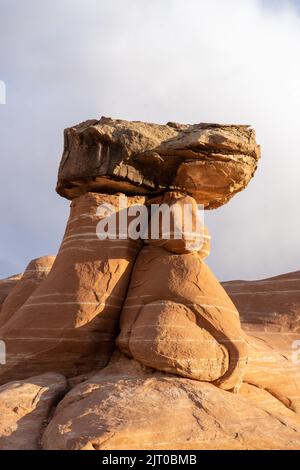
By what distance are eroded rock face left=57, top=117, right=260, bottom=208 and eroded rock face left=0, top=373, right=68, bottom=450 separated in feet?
12.0

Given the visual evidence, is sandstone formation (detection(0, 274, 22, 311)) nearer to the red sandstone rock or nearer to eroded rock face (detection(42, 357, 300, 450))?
the red sandstone rock

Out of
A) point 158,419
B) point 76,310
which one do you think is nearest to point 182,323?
point 76,310

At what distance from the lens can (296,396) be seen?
10.6 metres

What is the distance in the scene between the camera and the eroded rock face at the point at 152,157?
991cm

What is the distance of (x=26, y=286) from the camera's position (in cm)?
1407

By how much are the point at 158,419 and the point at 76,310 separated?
8.90 ft

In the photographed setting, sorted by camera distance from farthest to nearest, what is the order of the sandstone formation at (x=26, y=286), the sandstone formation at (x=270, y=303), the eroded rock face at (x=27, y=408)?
the sandstone formation at (x=26, y=286)
the sandstone formation at (x=270, y=303)
the eroded rock face at (x=27, y=408)

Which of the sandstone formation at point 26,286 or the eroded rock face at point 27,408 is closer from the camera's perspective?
the eroded rock face at point 27,408

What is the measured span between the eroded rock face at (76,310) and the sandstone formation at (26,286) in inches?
169

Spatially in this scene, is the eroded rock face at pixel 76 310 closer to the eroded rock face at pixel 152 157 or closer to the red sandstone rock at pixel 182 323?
the red sandstone rock at pixel 182 323

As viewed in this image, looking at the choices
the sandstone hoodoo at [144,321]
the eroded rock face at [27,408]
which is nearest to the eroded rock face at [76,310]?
the sandstone hoodoo at [144,321]

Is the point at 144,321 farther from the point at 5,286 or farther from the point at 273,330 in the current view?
the point at 5,286
